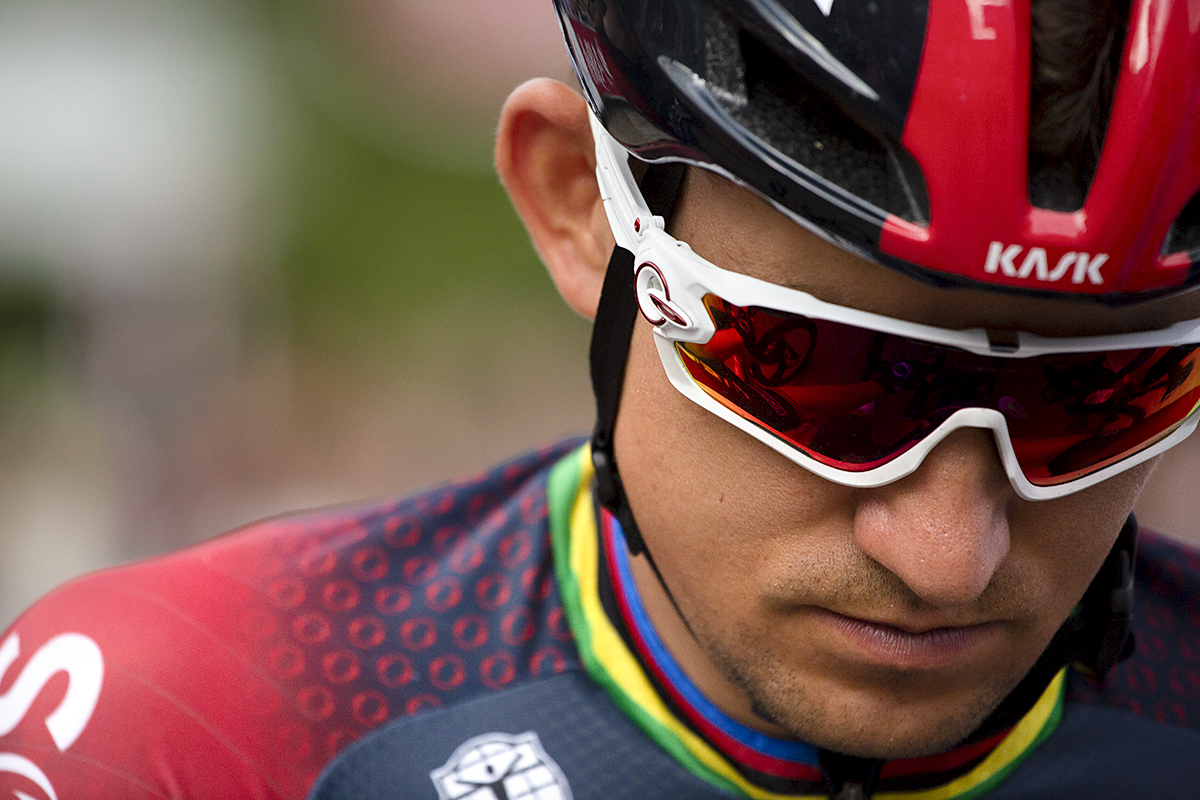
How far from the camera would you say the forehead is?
1058mm

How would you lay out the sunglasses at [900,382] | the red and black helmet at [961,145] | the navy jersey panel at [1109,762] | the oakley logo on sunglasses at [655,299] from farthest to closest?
the navy jersey panel at [1109,762]
the oakley logo on sunglasses at [655,299]
the sunglasses at [900,382]
the red and black helmet at [961,145]

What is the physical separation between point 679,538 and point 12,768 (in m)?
0.96

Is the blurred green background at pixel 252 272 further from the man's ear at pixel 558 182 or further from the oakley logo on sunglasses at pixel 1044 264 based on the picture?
the oakley logo on sunglasses at pixel 1044 264

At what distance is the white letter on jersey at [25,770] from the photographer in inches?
58.0

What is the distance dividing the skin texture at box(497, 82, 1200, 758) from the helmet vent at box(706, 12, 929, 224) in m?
0.07

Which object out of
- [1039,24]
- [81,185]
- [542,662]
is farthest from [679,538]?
[81,185]

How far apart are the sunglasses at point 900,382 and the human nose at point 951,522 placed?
2cm

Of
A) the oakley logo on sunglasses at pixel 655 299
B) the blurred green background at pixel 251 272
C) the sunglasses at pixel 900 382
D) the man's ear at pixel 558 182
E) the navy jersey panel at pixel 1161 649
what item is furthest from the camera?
the blurred green background at pixel 251 272

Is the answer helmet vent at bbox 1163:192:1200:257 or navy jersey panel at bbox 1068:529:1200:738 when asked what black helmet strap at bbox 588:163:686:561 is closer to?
helmet vent at bbox 1163:192:1200:257

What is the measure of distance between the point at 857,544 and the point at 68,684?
43.2 inches

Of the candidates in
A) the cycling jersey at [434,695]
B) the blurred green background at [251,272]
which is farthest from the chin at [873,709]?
the blurred green background at [251,272]

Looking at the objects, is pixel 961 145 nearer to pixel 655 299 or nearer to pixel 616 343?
pixel 655 299

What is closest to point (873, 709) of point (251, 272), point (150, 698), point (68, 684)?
point (150, 698)

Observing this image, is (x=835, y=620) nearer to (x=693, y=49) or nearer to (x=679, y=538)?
(x=679, y=538)
